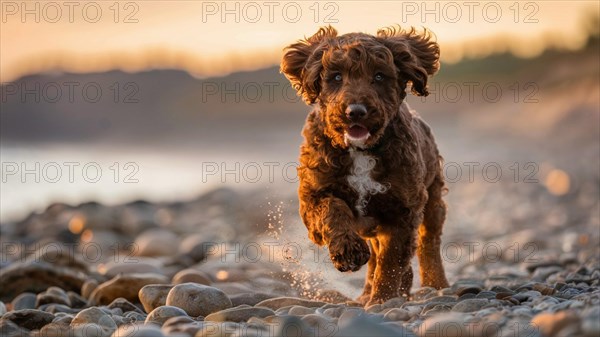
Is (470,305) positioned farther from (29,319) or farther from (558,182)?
(558,182)

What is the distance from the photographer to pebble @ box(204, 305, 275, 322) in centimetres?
622

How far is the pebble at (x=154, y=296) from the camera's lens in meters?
7.51

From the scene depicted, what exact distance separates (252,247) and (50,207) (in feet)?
26.6

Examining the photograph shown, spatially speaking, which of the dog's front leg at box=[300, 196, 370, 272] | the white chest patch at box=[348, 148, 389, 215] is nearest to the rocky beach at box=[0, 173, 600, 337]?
the dog's front leg at box=[300, 196, 370, 272]

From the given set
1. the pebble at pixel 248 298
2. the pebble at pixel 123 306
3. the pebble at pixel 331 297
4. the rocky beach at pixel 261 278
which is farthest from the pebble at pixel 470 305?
the pebble at pixel 123 306

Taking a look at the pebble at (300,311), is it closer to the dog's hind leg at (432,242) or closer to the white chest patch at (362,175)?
the white chest patch at (362,175)

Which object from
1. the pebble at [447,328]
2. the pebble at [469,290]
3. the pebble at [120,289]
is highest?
Result: the pebble at [120,289]

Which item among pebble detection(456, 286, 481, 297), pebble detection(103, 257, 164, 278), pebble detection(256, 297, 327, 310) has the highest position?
pebble detection(103, 257, 164, 278)

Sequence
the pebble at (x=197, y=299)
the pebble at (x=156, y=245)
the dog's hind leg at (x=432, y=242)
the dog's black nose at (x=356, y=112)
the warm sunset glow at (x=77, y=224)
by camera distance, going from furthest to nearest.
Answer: the warm sunset glow at (x=77, y=224), the pebble at (x=156, y=245), the dog's hind leg at (x=432, y=242), the pebble at (x=197, y=299), the dog's black nose at (x=356, y=112)

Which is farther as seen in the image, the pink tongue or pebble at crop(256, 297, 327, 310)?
pebble at crop(256, 297, 327, 310)

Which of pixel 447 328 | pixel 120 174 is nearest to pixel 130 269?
pixel 447 328

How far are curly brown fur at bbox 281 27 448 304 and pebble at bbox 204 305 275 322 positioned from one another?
30.8 inches

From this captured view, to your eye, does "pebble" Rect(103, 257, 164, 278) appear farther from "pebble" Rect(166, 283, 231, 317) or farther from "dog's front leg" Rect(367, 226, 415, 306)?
"dog's front leg" Rect(367, 226, 415, 306)

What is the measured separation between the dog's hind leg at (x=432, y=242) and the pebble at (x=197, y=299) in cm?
228
